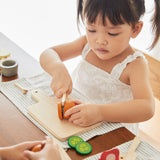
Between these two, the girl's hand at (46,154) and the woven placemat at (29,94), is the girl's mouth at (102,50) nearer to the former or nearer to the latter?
the woven placemat at (29,94)

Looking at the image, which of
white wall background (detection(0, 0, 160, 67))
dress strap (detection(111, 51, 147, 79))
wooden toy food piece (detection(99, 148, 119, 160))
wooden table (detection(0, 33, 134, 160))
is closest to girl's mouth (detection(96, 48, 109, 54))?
dress strap (detection(111, 51, 147, 79))

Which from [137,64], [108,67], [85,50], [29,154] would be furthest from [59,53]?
[29,154]

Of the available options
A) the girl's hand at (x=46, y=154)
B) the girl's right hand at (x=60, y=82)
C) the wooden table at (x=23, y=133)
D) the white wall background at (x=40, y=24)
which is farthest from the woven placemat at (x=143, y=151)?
the white wall background at (x=40, y=24)

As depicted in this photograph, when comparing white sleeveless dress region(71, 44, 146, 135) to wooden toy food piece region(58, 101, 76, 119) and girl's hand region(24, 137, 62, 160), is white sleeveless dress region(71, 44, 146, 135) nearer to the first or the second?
wooden toy food piece region(58, 101, 76, 119)

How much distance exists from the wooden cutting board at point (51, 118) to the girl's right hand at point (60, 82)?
0.03m

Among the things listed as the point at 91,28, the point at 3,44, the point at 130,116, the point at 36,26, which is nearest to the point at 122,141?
the point at 130,116

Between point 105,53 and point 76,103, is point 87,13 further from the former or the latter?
point 76,103

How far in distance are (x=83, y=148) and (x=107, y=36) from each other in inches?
15.8

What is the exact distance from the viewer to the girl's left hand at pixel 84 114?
776 mm

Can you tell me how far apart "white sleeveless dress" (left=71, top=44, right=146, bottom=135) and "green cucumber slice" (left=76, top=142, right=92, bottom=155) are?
369mm

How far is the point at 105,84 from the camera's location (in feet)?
3.60

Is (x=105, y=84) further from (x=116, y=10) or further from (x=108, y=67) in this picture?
(x=116, y=10)

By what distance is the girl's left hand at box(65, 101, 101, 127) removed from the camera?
0.78m

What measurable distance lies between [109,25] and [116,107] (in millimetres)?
269
